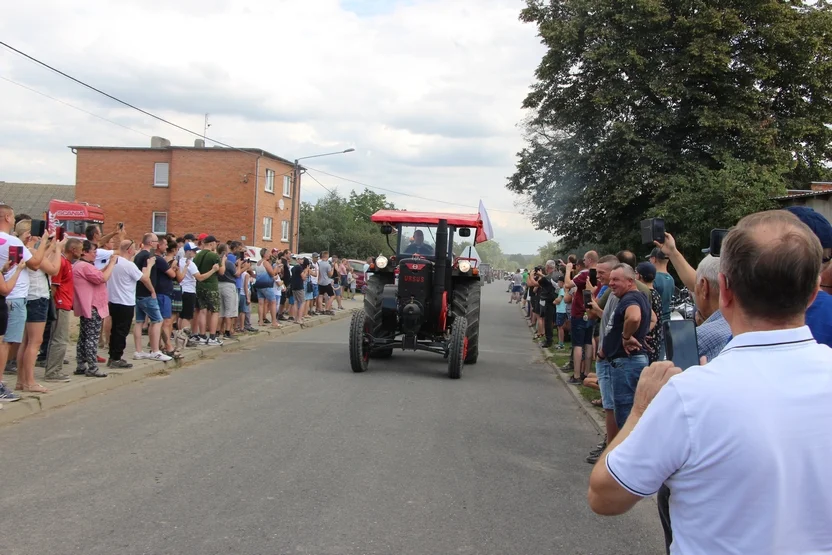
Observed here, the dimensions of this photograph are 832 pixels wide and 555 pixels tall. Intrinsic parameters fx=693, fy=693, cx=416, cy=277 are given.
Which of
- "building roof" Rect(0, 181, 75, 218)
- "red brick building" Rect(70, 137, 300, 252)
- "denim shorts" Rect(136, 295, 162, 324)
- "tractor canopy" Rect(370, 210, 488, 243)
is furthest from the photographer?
"building roof" Rect(0, 181, 75, 218)

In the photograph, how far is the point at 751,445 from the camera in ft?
5.35

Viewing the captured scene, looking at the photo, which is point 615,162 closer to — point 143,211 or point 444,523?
point 444,523

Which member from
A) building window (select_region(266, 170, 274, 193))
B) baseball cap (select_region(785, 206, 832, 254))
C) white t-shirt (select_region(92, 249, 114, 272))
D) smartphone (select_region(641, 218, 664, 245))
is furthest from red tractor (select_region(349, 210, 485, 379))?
building window (select_region(266, 170, 274, 193))

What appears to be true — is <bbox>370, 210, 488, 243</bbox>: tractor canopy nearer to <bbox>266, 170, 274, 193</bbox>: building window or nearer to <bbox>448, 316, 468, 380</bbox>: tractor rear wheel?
<bbox>448, 316, 468, 380</bbox>: tractor rear wheel

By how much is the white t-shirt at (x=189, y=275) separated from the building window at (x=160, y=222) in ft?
104

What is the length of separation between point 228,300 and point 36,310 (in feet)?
19.0

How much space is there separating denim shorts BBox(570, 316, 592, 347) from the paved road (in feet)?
4.02

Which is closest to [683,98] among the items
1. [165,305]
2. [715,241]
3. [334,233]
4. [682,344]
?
[165,305]

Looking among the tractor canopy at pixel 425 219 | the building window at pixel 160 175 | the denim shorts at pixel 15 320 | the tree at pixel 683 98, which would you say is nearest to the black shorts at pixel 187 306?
the tractor canopy at pixel 425 219

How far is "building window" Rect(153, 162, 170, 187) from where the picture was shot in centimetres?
4208

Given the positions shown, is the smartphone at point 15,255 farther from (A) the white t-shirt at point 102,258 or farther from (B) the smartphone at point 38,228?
(A) the white t-shirt at point 102,258

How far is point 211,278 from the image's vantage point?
12781 mm

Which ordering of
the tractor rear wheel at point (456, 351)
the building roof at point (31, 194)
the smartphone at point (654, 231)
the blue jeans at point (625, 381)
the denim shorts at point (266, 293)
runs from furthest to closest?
the building roof at point (31, 194) < the denim shorts at point (266, 293) < the tractor rear wheel at point (456, 351) < the blue jeans at point (625, 381) < the smartphone at point (654, 231)

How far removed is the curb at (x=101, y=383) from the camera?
7.36 meters
